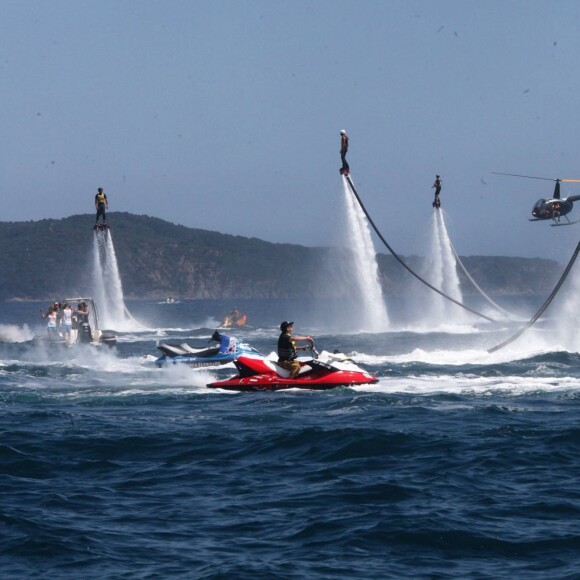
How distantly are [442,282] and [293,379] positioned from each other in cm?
4565

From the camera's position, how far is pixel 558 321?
56625mm

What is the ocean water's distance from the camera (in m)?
13.9

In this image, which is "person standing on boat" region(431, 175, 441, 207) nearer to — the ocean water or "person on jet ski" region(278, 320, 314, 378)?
the ocean water

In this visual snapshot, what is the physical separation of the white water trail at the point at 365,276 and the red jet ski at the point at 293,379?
22329 mm

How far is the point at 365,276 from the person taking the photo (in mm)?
64125

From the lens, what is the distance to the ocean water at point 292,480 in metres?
13.9

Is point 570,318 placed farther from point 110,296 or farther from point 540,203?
point 110,296

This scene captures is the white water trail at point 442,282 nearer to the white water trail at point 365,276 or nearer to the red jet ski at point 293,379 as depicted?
the white water trail at point 365,276

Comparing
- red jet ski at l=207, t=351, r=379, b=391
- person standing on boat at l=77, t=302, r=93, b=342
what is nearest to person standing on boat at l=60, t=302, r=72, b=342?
person standing on boat at l=77, t=302, r=93, b=342

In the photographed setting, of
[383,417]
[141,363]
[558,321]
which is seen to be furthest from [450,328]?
[383,417]

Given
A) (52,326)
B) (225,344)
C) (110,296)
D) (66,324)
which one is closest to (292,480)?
(225,344)

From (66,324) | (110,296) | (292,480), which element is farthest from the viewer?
(110,296)

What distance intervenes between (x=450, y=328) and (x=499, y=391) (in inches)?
1687

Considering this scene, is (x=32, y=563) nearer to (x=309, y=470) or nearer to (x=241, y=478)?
(x=241, y=478)
